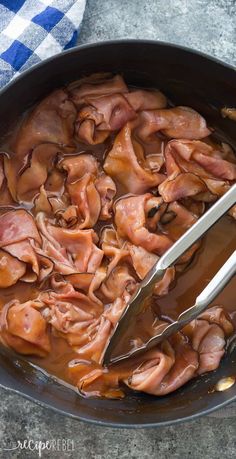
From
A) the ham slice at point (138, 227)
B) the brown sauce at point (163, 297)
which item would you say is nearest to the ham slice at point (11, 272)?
the brown sauce at point (163, 297)

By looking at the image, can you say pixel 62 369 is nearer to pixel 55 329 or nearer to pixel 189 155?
pixel 55 329

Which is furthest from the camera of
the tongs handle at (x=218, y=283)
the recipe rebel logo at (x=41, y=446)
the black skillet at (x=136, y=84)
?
the recipe rebel logo at (x=41, y=446)

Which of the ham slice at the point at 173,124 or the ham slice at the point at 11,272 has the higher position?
the ham slice at the point at 173,124

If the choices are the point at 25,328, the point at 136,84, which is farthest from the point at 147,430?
the point at 136,84

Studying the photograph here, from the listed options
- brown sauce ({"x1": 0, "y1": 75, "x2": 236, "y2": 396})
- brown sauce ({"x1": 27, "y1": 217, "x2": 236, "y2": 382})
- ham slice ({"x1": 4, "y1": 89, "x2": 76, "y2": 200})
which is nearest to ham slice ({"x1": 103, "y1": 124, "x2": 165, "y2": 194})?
brown sauce ({"x1": 0, "y1": 75, "x2": 236, "y2": 396})

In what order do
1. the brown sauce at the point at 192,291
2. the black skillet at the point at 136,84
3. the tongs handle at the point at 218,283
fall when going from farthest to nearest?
the brown sauce at the point at 192,291, the black skillet at the point at 136,84, the tongs handle at the point at 218,283

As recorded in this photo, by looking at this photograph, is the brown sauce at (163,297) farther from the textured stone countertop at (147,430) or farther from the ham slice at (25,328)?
the textured stone countertop at (147,430)

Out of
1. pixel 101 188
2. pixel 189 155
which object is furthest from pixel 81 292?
pixel 189 155

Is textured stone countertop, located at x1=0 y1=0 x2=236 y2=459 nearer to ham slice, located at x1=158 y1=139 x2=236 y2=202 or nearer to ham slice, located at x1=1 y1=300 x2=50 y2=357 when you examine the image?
ham slice, located at x1=1 y1=300 x2=50 y2=357
